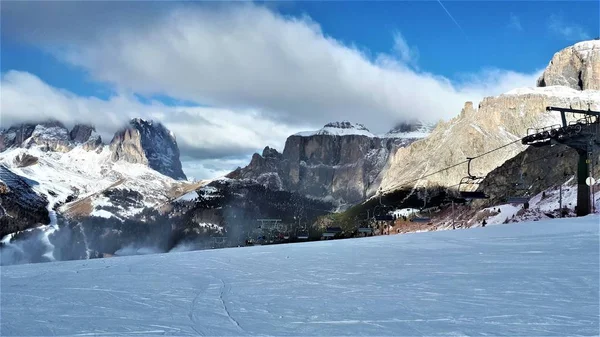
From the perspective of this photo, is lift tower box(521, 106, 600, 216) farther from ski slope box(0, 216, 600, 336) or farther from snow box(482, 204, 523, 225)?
snow box(482, 204, 523, 225)

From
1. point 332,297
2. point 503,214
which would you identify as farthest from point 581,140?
point 503,214

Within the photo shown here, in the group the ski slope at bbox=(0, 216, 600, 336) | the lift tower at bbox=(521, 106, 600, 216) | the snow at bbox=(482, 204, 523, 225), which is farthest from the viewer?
the snow at bbox=(482, 204, 523, 225)

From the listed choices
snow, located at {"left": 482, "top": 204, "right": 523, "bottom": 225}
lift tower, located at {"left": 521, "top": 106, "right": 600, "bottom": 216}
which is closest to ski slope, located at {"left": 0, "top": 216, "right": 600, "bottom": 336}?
lift tower, located at {"left": 521, "top": 106, "right": 600, "bottom": 216}

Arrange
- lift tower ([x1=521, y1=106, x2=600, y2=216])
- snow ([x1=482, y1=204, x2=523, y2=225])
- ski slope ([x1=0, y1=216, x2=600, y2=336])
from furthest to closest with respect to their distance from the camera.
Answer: snow ([x1=482, y1=204, x2=523, y2=225])
lift tower ([x1=521, y1=106, x2=600, y2=216])
ski slope ([x1=0, y1=216, x2=600, y2=336])

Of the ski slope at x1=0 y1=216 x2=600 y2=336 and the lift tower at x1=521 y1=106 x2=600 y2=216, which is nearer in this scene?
the ski slope at x1=0 y1=216 x2=600 y2=336

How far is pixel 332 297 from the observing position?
1165cm

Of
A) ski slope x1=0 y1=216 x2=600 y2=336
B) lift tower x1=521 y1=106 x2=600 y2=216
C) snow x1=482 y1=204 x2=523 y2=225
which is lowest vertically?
ski slope x1=0 y1=216 x2=600 y2=336

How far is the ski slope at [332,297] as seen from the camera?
8.82m

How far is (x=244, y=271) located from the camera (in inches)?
685

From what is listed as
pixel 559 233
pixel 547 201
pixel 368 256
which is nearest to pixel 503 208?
pixel 547 201

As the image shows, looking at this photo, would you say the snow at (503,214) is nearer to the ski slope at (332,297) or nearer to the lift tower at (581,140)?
the lift tower at (581,140)

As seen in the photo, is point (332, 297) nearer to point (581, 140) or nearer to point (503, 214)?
point (581, 140)

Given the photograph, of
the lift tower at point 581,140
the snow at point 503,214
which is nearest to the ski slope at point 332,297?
the lift tower at point 581,140

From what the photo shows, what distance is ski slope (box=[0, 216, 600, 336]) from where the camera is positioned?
8.82 meters
